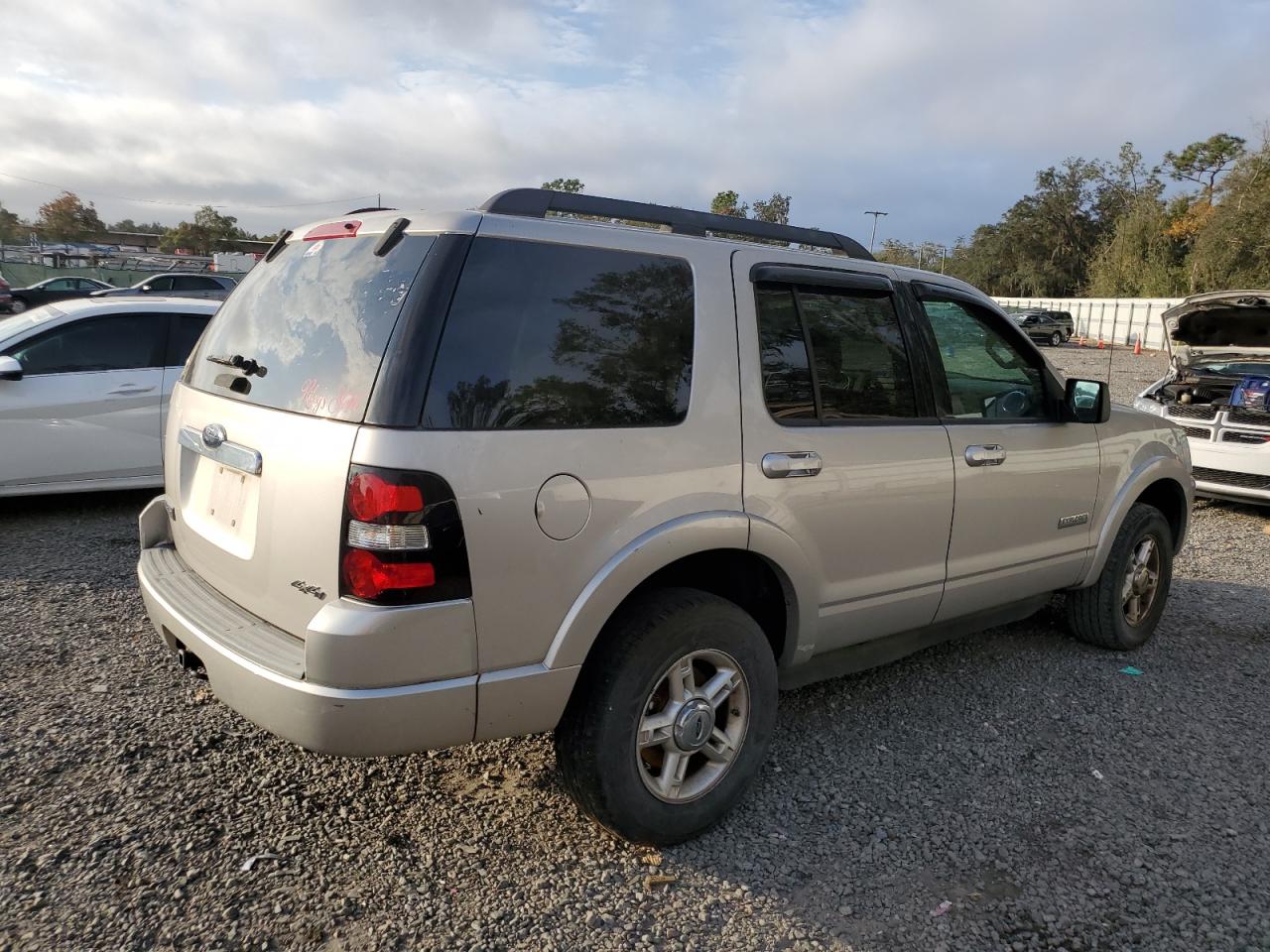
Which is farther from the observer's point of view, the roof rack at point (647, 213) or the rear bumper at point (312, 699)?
the roof rack at point (647, 213)

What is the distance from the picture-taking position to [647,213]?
10.2ft

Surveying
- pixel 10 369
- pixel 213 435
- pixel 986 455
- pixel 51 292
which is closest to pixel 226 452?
pixel 213 435

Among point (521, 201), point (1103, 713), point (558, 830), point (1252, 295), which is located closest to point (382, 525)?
point (521, 201)

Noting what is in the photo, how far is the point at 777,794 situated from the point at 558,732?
3.27ft

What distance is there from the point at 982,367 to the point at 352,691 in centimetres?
296

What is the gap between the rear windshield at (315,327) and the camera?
2400mm

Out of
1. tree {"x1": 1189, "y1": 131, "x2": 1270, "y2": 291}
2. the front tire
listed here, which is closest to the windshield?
the front tire

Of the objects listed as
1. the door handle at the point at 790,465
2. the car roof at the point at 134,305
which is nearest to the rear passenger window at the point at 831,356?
the door handle at the point at 790,465

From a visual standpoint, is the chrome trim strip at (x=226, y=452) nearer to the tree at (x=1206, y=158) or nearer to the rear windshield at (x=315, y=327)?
the rear windshield at (x=315, y=327)

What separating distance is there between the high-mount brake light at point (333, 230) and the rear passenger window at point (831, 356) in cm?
134

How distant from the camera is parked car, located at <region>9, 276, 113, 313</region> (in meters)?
25.3

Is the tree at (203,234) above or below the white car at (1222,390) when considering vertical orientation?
above

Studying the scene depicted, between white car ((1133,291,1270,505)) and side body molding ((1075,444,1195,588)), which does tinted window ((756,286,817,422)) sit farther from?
white car ((1133,291,1270,505))

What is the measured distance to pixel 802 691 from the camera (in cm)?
410
